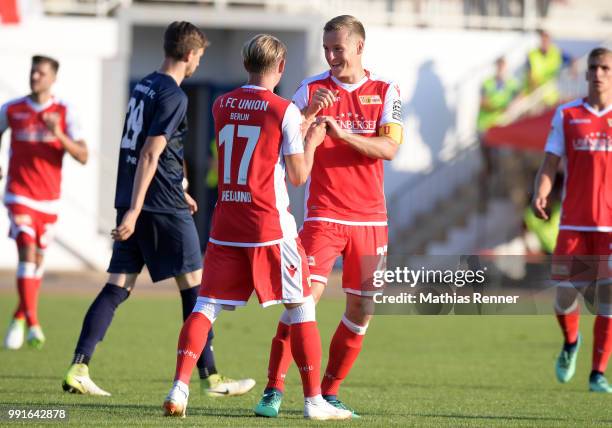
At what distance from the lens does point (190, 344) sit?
7.16 meters

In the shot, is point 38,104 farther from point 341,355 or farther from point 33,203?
point 341,355

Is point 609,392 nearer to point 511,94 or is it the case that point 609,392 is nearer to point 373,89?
point 373,89

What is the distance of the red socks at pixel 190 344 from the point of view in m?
7.09

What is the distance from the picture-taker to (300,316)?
23.9 feet

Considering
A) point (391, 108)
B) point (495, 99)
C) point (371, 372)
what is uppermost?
point (391, 108)

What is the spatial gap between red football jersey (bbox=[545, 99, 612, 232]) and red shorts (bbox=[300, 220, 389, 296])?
2188mm

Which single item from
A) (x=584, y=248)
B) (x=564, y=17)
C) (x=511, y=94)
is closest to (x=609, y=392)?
(x=584, y=248)

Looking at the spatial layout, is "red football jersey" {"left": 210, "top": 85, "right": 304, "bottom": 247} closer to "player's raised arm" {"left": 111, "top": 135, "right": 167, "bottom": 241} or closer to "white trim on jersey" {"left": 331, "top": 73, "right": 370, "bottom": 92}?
"player's raised arm" {"left": 111, "top": 135, "right": 167, "bottom": 241}

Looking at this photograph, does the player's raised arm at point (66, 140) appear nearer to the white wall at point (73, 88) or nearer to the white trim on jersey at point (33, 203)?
the white trim on jersey at point (33, 203)

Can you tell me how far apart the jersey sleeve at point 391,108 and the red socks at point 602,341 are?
101 inches

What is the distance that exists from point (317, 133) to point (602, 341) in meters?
3.27

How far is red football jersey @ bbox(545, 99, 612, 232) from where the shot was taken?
375 inches

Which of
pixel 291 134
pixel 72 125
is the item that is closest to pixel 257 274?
pixel 291 134

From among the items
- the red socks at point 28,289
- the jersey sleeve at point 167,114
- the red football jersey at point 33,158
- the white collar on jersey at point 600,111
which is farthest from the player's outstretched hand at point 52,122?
the white collar on jersey at point 600,111
